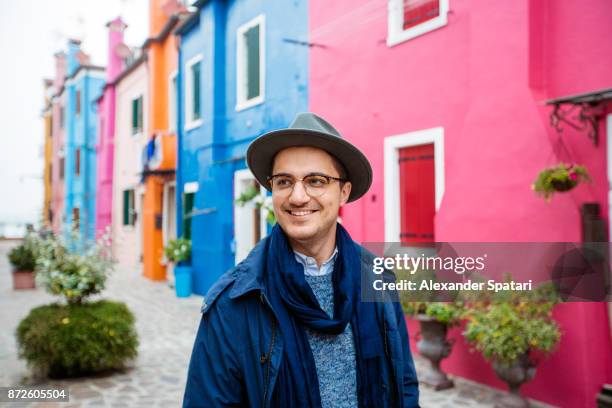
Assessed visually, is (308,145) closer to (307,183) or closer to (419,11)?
(307,183)

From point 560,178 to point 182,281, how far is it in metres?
9.25

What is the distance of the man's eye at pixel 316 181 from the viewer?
190 centimetres

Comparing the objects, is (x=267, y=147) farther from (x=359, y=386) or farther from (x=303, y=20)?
(x=303, y=20)

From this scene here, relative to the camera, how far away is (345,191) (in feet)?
6.88

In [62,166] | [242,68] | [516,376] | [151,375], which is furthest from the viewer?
[62,166]

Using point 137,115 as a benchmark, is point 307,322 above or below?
below

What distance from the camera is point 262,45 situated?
1006cm

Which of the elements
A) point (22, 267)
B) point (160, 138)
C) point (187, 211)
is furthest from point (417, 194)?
point (22, 267)

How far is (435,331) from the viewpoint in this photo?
211 inches

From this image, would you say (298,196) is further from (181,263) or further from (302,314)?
(181,263)

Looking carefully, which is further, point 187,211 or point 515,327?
point 187,211

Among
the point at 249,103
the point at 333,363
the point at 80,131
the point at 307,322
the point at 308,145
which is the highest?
the point at 80,131

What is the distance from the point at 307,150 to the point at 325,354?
27.3 inches

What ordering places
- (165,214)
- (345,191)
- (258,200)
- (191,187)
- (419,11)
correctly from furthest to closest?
(165,214) → (191,187) → (258,200) → (419,11) → (345,191)
